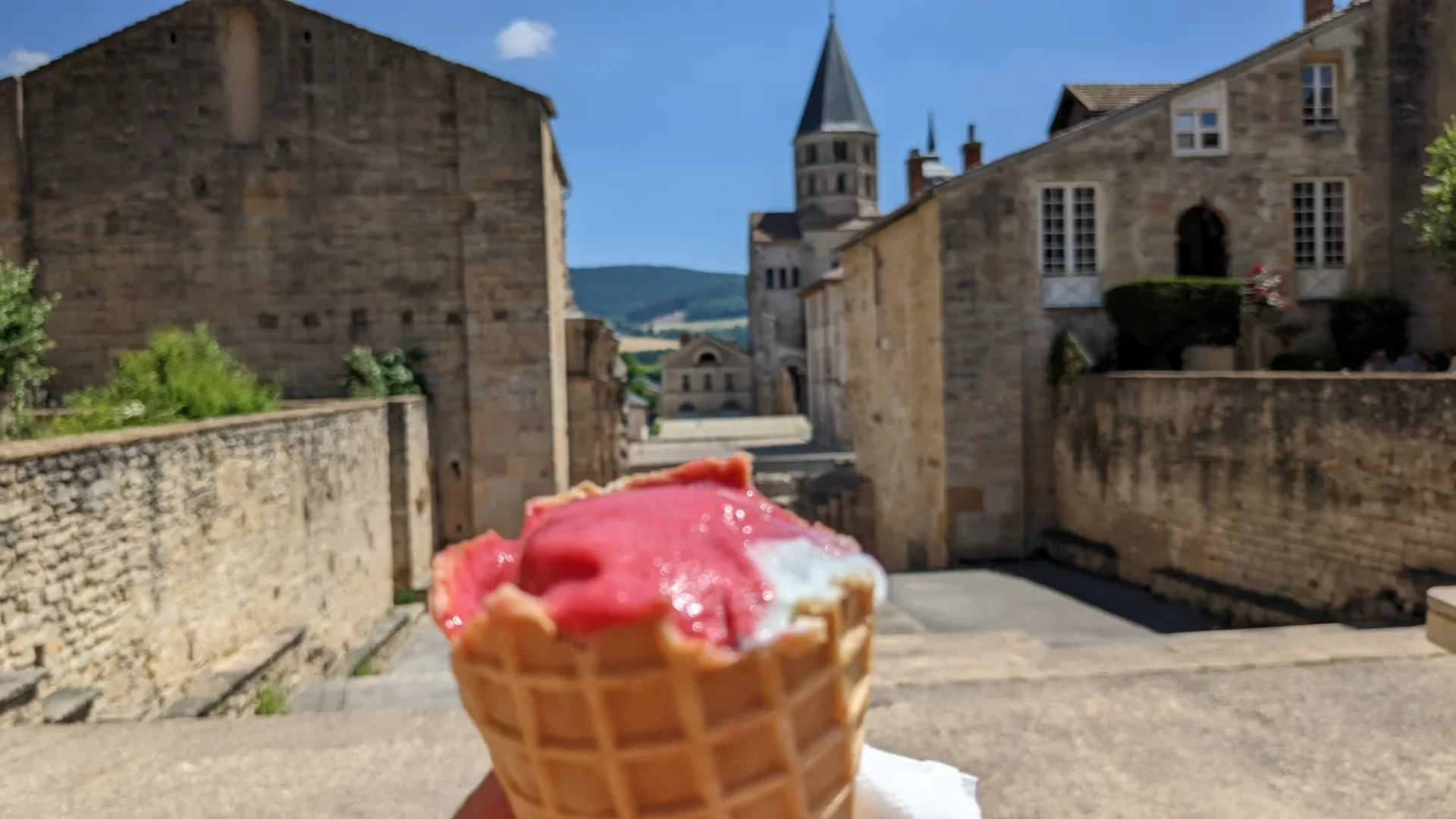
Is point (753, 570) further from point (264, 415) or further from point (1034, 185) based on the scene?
point (1034, 185)

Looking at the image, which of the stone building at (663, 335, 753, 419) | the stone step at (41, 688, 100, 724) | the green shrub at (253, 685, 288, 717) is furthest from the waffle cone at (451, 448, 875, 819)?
the stone building at (663, 335, 753, 419)

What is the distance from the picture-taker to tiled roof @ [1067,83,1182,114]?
21875 mm

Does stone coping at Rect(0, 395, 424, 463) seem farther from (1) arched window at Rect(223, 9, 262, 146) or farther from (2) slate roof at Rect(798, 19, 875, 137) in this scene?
(2) slate roof at Rect(798, 19, 875, 137)

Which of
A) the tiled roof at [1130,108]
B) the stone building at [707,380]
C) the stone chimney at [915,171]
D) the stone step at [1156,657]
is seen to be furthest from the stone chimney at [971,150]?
the stone building at [707,380]

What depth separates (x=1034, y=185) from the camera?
51.4 ft

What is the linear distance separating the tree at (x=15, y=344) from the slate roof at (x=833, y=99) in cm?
5620

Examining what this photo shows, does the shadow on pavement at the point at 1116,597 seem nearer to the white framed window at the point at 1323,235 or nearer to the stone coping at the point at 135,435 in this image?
the white framed window at the point at 1323,235

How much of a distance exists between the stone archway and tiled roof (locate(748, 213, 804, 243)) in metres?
44.6

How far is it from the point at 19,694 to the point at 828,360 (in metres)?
35.8

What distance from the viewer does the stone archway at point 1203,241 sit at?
1691 centimetres

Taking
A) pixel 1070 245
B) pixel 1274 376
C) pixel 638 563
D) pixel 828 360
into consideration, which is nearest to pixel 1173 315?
pixel 1070 245

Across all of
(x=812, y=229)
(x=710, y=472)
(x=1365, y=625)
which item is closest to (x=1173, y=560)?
(x=1365, y=625)

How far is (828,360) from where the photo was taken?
132 ft

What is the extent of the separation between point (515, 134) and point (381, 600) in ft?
23.9
